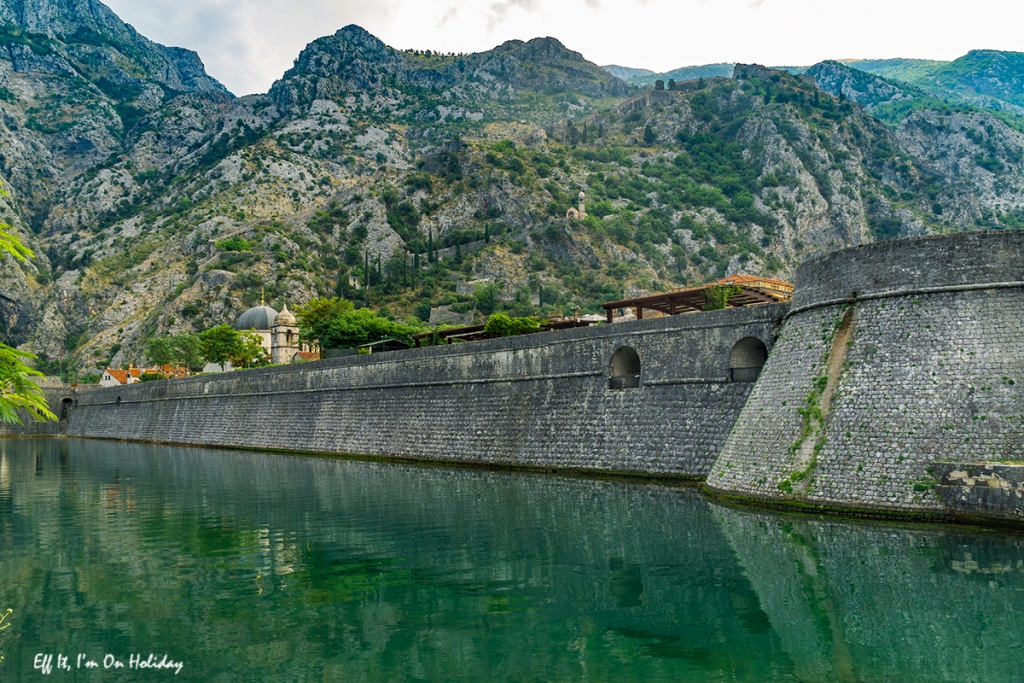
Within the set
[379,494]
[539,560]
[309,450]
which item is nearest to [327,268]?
[309,450]

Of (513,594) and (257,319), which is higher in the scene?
(257,319)

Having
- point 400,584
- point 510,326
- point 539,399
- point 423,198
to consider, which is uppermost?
point 423,198

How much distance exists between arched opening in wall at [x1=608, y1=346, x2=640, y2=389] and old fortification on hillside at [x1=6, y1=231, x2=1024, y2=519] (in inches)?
3.0

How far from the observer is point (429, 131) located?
172 m

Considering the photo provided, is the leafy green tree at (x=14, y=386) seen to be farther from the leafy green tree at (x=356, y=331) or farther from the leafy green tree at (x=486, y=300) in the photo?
the leafy green tree at (x=486, y=300)

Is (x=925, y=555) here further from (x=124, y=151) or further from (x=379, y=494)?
A: (x=124, y=151)

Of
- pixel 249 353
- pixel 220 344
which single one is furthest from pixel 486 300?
pixel 220 344

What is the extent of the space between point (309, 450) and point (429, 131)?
5509 inches

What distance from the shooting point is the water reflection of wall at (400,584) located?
9.56 meters

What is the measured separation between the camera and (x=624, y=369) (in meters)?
29.2

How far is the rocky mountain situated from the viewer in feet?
347

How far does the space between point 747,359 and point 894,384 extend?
24.3 feet

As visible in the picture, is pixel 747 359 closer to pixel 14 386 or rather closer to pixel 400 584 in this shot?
pixel 400 584

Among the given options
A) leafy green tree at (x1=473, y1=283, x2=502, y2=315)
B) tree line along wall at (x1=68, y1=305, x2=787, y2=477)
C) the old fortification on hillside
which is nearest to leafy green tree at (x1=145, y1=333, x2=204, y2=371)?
leafy green tree at (x1=473, y1=283, x2=502, y2=315)
